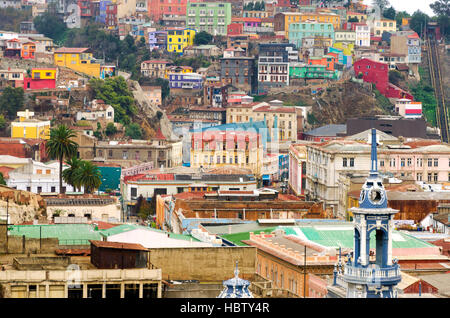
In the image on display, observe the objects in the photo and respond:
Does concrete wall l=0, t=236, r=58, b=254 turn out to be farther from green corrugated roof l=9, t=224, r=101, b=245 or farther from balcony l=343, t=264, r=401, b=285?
balcony l=343, t=264, r=401, b=285

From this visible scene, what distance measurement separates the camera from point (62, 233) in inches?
3044

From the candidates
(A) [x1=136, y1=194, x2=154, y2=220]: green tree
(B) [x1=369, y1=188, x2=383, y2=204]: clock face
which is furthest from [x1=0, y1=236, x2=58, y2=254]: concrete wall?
(A) [x1=136, y1=194, x2=154, y2=220]: green tree

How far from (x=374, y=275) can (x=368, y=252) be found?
3.19 feet

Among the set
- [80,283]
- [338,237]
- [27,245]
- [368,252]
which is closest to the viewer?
[368,252]

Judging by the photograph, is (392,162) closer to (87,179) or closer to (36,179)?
(87,179)

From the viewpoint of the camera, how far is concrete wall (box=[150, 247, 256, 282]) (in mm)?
71250

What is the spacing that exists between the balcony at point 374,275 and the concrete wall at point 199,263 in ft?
65.0

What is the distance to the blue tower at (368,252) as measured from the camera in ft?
167

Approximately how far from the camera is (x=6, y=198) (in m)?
98.7

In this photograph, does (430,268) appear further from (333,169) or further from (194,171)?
(194,171)

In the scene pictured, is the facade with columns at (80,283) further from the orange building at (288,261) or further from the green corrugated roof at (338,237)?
the green corrugated roof at (338,237)

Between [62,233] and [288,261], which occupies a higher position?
[62,233]

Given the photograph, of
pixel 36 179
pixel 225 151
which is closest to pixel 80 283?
pixel 36 179
